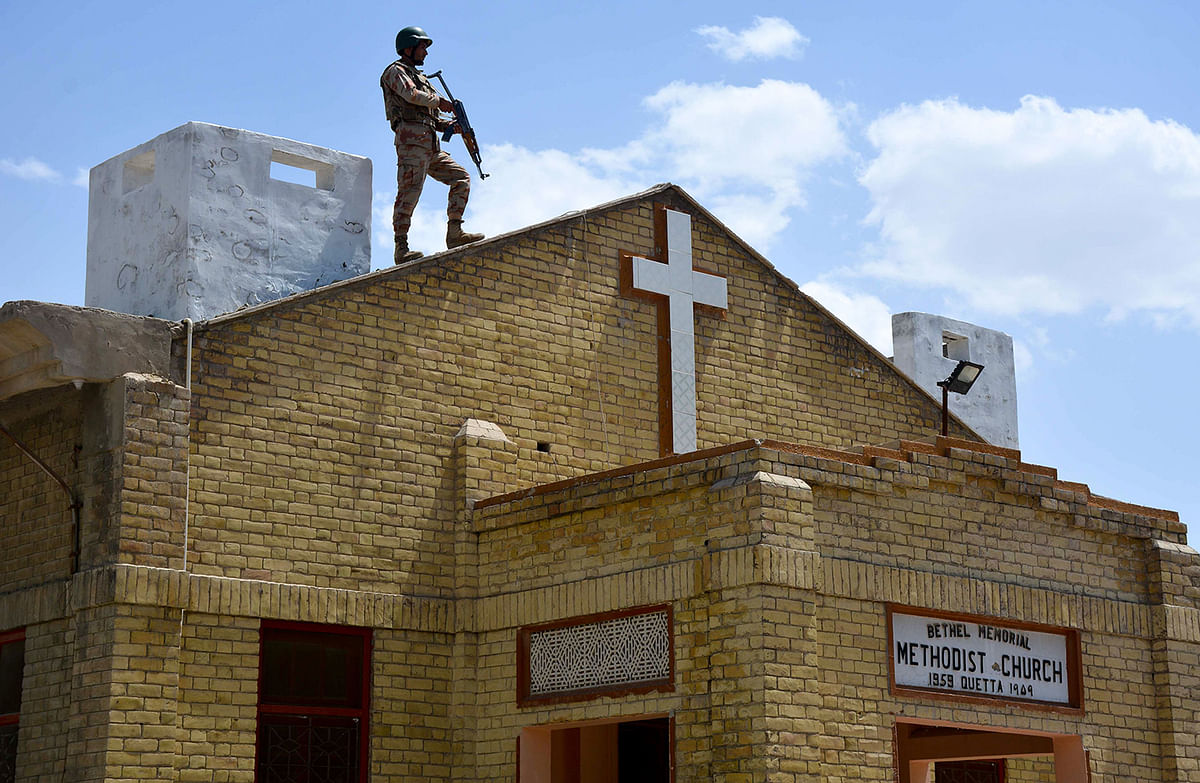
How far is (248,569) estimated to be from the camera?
14680 millimetres

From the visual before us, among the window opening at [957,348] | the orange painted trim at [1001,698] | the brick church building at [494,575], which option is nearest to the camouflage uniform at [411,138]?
the brick church building at [494,575]

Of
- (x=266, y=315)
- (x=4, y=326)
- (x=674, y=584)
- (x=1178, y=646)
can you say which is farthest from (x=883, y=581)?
(x=4, y=326)

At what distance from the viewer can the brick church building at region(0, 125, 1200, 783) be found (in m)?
13.5

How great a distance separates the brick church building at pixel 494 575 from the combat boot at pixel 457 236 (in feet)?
1.89

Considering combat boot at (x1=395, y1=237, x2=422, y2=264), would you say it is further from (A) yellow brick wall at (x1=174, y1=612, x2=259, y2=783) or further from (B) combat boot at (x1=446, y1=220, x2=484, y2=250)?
(A) yellow brick wall at (x1=174, y1=612, x2=259, y2=783)

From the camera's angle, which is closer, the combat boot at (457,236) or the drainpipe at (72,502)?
the drainpipe at (72,502)

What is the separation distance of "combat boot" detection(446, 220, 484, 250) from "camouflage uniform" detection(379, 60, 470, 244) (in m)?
0.07

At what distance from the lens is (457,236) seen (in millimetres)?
17547

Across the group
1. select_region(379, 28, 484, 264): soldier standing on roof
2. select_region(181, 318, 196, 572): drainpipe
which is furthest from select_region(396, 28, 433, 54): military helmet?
select_region(181, 318, 196, 572): drainpipe

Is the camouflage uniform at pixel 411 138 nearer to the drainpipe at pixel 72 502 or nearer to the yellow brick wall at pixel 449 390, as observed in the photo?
the yellow brick wall at pixel 449 390

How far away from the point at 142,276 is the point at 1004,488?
29.2 feet

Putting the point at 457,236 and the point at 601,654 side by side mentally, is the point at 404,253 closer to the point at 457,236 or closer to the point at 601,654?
the point at 457,236

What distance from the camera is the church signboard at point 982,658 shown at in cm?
1402

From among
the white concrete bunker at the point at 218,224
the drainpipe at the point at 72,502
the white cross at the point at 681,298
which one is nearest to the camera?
the drainpipe at the point at 72,502
